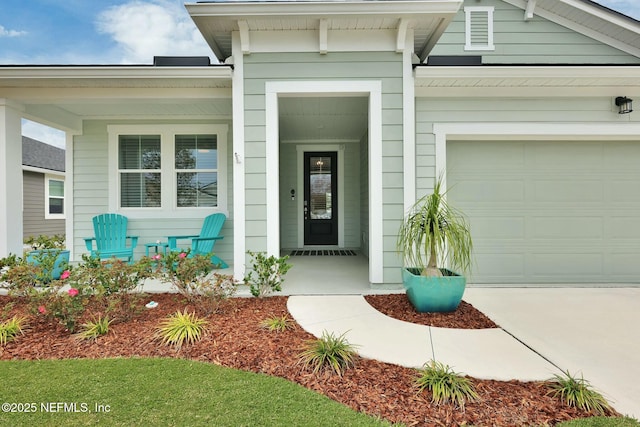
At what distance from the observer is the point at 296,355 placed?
2.23m

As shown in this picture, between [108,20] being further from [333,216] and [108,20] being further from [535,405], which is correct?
[535,405]

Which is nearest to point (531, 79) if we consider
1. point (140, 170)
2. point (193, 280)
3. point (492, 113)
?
point (492, 113)

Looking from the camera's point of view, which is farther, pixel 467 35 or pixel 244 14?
pixel 467 35

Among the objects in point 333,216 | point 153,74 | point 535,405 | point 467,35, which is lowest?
point 535,405

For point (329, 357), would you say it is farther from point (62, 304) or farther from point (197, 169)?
point (197, 169)

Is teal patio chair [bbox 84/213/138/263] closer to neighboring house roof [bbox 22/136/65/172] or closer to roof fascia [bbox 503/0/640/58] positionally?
neighboring house roof [bbox 22/136/65/172]

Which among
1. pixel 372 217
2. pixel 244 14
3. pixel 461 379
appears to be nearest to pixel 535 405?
pixel 461 379

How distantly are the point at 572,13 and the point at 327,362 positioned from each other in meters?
7.14

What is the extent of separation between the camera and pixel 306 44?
12.5 ft

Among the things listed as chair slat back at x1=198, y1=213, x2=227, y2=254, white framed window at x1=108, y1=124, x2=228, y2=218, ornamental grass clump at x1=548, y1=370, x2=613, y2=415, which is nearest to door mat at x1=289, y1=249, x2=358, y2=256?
chair slat back at x1=198, y1=213, x2=227, y2=254

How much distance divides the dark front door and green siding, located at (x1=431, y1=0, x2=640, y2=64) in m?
3.33

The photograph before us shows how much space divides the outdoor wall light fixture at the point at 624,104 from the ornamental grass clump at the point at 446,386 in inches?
173

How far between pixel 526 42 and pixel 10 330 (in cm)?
810

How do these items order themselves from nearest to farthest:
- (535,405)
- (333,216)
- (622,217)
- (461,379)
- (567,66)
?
(535,405)
(461,379)
(567,66)
(622,217)
(333,216)
